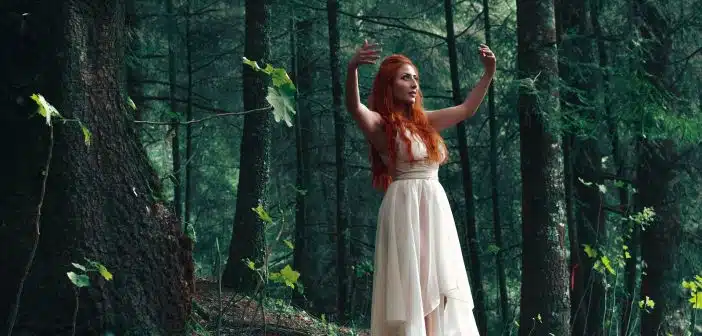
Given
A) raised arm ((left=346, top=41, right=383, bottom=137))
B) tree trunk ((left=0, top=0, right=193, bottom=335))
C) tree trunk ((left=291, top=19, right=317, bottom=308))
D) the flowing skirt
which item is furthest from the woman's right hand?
A: tree trunk ((left=291, top=19, right=317, bottom=308))

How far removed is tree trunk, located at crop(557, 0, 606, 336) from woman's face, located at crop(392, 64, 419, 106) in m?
5.80

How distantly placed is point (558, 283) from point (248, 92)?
5.44 meters

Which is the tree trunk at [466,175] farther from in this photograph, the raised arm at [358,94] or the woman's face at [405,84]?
the raised arm at [358,94]

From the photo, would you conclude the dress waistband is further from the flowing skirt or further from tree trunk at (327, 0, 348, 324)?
tree trunk at (327, 0, 348, 324)

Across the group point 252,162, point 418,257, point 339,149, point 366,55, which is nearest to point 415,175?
point 418,257

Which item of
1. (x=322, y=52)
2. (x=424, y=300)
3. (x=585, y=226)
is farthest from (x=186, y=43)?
(x=424, y=300)

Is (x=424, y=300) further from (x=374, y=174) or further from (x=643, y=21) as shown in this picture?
(x=643, y=21)

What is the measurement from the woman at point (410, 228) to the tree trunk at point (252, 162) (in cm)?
585

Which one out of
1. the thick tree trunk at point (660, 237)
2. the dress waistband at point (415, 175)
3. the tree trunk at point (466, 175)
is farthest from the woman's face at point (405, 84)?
the tree trunk at point (466, 175)

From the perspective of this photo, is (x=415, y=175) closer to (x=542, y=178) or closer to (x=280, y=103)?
(x=280, y=103)

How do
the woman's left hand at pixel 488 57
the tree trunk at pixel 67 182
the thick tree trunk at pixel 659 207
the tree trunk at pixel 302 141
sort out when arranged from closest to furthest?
the tree trunk at pixel 67 182 < the woman's left hand at pixel 488 57 < the thick tree trunk at pixel 659 207 < the tree trunk at pixel 302 141

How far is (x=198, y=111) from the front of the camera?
23125 mm

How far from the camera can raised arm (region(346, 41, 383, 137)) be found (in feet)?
18.3

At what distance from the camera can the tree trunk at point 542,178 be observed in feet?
25.5
